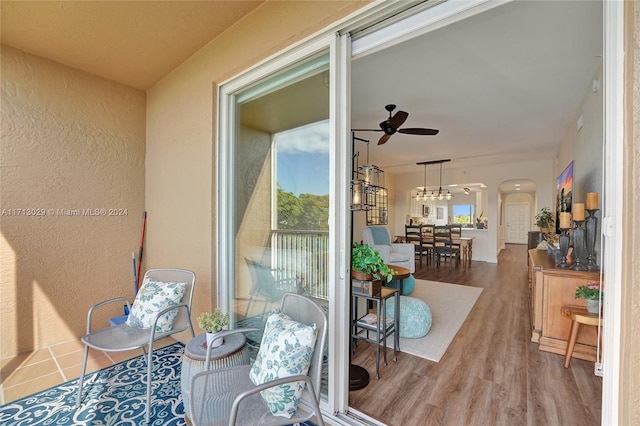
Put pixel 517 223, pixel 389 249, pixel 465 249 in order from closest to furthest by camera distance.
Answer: pixel 389 249 → pixel 465 249 → pixel 517 223

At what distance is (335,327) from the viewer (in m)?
1.69

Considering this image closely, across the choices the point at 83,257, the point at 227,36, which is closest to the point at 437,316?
the point at 227,36

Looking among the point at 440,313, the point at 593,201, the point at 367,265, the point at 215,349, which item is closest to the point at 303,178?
the point at 367,265

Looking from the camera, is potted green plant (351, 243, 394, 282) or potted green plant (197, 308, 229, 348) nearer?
potted green plant (197, 308, 229, 348)

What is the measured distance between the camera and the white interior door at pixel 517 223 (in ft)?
41.7

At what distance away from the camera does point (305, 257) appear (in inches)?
79.7

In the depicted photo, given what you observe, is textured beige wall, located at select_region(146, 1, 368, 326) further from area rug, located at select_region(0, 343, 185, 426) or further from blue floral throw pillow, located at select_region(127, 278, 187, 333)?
area rug, located at select_region(0, 343, 185, 426)

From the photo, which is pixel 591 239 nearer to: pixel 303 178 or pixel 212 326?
pixel 303 178

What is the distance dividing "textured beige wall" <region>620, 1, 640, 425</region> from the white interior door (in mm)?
14076

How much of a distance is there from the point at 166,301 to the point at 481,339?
295 centimetres

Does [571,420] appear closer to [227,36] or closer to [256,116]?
[256,116]

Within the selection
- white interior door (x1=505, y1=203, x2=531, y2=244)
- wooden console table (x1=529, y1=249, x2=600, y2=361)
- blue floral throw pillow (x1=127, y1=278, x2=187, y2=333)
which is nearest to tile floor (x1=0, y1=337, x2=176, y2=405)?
blue floral throw pillow (x1=127, y1=278, x2=187, y2=333)

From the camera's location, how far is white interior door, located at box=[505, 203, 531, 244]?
500 inches

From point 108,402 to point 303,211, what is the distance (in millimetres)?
1848
